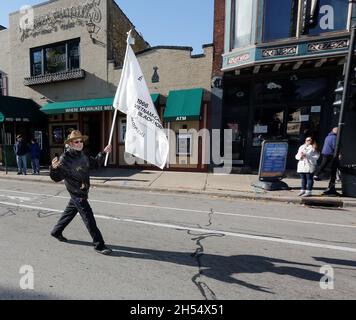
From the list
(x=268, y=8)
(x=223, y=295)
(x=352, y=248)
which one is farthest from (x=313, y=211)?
(x=268, y=8)

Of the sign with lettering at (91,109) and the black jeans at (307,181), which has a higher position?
the sign with lettering at (91,109)

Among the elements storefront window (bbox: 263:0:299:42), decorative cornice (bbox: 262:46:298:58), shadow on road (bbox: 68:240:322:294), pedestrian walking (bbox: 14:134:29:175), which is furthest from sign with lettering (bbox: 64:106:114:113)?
shadow on road (bbox: 68:240:322:294)

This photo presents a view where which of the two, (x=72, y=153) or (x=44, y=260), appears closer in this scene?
(x=44, y=260)

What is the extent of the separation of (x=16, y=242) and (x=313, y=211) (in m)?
6.46

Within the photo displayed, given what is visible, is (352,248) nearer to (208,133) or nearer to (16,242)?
(16,242)

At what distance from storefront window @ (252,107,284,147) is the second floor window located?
398 inches

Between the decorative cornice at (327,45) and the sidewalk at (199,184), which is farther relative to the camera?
the decorative cornice at (327,45)

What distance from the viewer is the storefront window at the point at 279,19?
375 inches

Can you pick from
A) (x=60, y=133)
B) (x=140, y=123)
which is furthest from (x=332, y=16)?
(x=60, y=133)

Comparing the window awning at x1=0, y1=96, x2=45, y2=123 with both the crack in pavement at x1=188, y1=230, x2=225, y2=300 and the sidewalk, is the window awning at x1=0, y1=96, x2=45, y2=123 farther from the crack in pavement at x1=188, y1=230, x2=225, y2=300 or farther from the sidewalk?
the crack in pavement at x1=188, y1=230, x2=225, y2=300

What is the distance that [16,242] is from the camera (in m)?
4.30

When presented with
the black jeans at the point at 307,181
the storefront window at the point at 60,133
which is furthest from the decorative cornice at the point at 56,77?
the black jeans at the point at 307,181

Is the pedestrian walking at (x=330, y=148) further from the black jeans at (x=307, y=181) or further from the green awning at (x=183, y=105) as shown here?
the green awning at (x=183, y=105)

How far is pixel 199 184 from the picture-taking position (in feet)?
31.6
